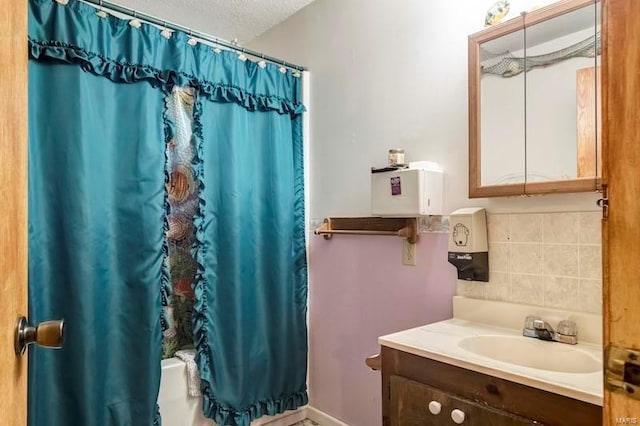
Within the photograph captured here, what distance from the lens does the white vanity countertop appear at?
0.98 m

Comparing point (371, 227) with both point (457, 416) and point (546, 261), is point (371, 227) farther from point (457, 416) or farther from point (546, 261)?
point (457, 416)

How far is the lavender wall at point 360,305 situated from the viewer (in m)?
1.82

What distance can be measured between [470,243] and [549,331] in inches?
15.2

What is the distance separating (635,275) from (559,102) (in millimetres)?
1114

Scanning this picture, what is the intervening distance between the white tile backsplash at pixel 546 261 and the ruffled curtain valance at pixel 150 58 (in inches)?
53.3

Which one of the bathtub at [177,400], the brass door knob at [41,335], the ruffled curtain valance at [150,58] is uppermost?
the ruffled curtain valance at [150,58]

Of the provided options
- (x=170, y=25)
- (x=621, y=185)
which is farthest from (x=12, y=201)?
(x=170, y=25)

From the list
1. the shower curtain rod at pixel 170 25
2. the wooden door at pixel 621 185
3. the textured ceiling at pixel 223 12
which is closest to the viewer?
the wooden door at pixel 621 185

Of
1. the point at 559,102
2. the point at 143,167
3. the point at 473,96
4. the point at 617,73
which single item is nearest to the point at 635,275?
the point at 617,73

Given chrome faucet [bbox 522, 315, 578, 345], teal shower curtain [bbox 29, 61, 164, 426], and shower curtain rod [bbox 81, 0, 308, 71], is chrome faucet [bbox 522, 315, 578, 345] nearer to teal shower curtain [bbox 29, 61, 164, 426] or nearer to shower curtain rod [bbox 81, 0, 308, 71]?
teal shower curtain [bbox 29, 61, 164, 426]

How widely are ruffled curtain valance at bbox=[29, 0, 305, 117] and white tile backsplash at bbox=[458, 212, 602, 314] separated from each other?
53.3 inches

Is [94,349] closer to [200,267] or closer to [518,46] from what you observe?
[200,267]

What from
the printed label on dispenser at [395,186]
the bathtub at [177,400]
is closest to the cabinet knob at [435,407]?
the printed label on dispenser at [395,186]

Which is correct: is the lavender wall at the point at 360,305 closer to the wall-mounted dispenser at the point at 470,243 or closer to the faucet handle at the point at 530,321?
the wall-mounted dispenser at the point at 470,243
